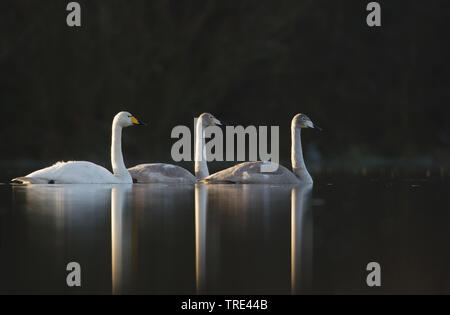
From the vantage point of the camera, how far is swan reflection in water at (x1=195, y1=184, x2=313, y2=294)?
6387 mm

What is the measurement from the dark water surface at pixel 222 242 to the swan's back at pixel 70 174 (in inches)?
36.9

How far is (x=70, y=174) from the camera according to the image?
14.4 meters

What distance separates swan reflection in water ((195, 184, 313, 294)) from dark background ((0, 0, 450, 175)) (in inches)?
478

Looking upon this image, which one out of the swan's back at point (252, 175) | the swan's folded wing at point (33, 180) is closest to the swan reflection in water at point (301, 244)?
the swan's back at point (252, 175)

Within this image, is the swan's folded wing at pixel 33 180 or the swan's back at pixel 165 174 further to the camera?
the swan's back at pixel 165 174

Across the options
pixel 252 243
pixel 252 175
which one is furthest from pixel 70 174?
pixel 252 243

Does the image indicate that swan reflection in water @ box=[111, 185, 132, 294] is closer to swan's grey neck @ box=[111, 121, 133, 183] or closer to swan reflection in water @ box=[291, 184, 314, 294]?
swan reflection in water @ box=[291, 184, 314, 294]

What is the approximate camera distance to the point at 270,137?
28750 mm

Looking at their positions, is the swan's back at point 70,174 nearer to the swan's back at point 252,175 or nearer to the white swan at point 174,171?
the white swan at point 174,171

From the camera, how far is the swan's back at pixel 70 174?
560 inches

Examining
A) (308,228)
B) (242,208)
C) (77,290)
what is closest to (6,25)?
(242,208)

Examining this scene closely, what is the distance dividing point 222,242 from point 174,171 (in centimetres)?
726

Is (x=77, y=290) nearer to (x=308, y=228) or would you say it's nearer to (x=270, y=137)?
(x=308, y=228)

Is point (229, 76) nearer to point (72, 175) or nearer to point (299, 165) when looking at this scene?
point (299, 165)
